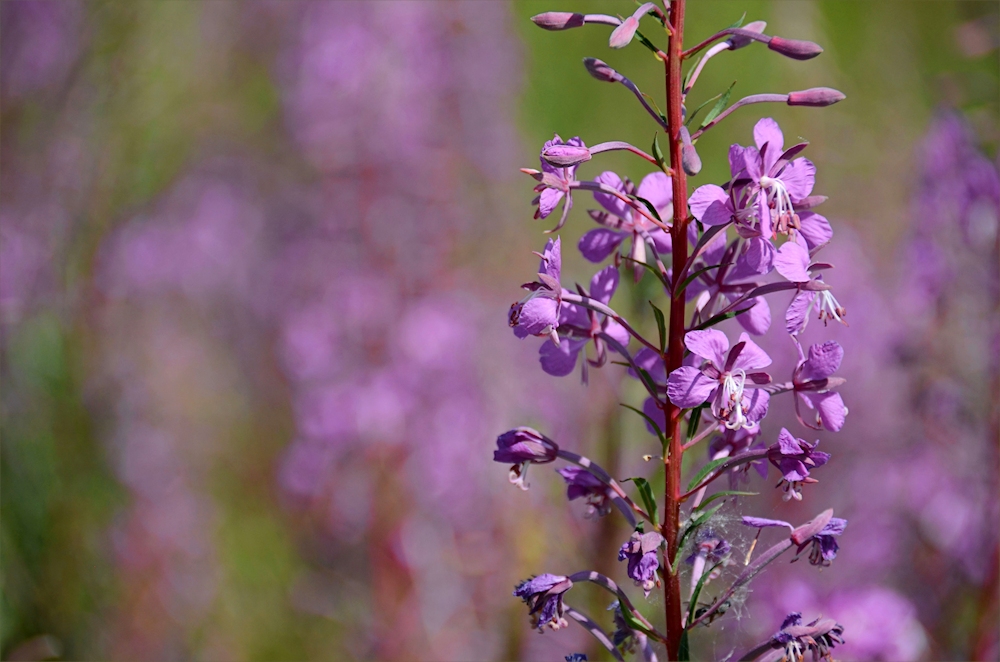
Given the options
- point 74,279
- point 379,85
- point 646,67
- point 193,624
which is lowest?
point 193,624

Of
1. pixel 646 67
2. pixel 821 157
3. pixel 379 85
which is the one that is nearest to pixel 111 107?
pixel 379 85

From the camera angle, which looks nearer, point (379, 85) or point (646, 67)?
point (379, 85)

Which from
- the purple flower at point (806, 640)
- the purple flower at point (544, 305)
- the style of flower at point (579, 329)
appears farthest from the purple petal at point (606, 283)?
the purple flower at point (806, 640)

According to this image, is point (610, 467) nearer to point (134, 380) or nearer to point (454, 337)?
point (454, 337)

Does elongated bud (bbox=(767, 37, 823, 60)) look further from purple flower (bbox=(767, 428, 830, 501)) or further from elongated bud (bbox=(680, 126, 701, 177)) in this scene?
purple flower (bbox=(767, 428, 830, 501))

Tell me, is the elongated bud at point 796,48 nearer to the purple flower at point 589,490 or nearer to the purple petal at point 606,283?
the purple petal at point 606,283

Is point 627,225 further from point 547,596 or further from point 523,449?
point 547,596

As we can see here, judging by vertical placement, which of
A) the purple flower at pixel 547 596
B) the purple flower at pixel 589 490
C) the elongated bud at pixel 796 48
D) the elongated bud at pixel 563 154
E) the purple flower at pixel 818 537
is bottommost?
the purple flower at pixel 547 596
